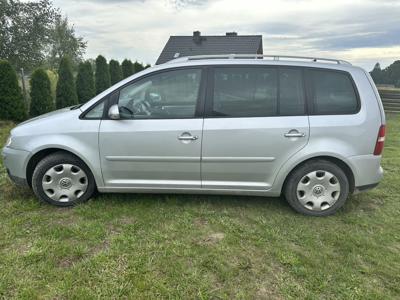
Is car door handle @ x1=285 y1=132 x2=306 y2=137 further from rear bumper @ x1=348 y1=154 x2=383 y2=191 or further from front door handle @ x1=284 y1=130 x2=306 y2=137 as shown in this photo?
rear bumper @ x1=348 y1=154 x2=383 y2=191

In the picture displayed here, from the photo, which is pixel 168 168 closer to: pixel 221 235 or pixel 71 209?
pixel 221 235

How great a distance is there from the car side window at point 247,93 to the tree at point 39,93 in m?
7.64

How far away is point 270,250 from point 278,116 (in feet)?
4.43

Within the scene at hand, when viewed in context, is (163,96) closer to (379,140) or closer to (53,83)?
(379,140)

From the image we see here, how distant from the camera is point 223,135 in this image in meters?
3.50

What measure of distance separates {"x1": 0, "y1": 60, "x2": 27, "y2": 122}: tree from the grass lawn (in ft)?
17.9

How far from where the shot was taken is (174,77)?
3.66 metres

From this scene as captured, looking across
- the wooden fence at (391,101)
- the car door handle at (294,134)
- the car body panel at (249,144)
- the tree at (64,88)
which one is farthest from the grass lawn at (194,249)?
the wooden fence at (391,101)

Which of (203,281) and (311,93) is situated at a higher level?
(311,93)

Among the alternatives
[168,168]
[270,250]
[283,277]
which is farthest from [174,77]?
[283,277]

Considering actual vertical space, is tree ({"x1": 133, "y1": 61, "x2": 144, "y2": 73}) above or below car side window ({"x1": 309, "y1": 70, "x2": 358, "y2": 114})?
above

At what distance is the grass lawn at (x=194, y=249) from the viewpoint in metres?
2.49

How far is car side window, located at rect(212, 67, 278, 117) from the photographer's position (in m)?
3.54

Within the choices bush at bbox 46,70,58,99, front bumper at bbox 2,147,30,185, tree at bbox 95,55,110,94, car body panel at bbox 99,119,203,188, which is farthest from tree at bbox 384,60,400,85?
front bumper at bbox 2,147,30,185
